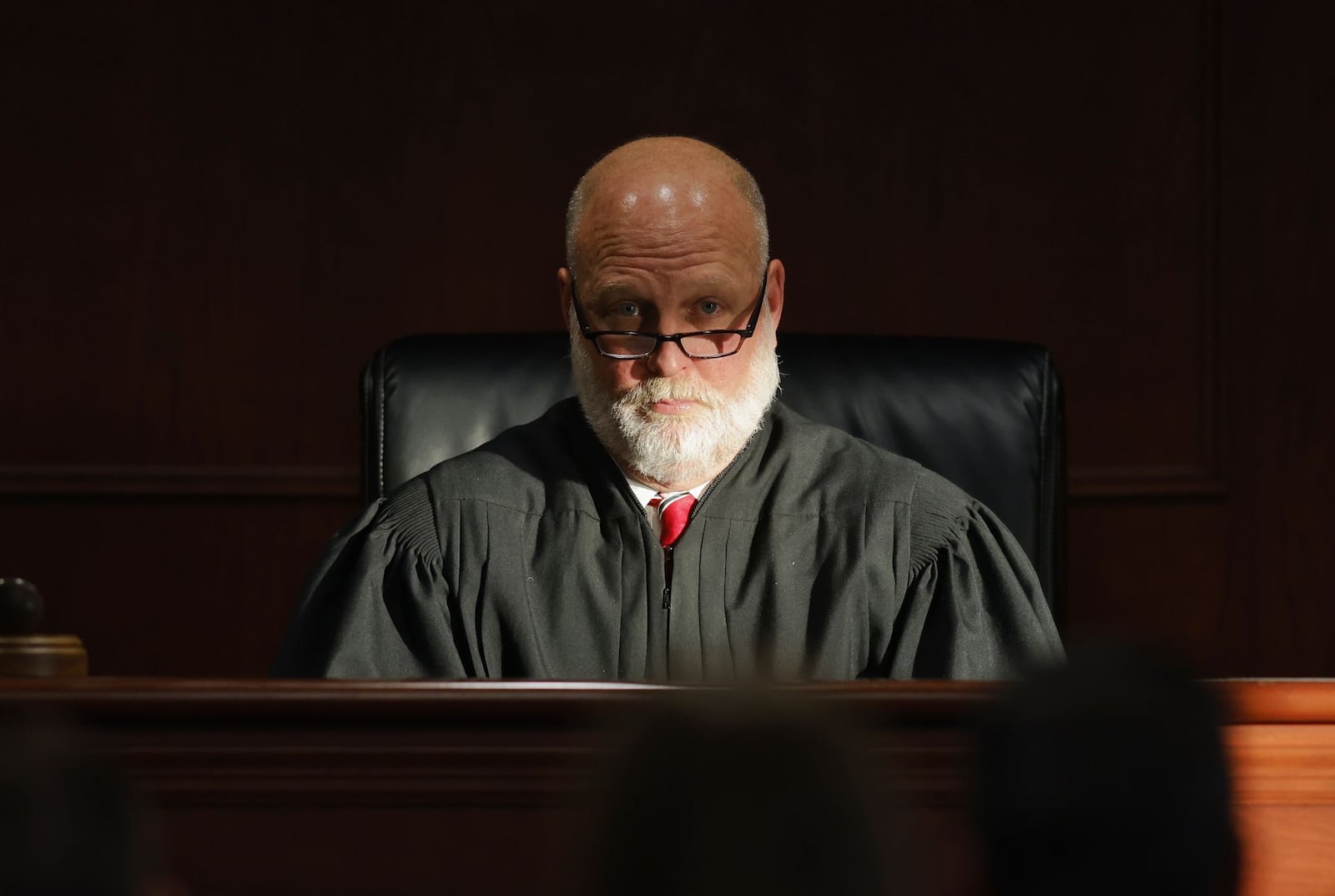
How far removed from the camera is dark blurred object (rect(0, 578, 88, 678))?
1.57m

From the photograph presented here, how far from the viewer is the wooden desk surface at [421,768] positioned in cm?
109

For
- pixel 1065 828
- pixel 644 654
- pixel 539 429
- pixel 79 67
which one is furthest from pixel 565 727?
pixel 79 67

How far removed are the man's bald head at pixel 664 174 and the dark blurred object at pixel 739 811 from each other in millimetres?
1991

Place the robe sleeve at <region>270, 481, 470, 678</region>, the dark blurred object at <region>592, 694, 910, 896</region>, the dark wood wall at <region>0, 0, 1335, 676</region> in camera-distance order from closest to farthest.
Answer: the dark blurred object at <region>592, 694, 910, 896</region>, the robe sleeve at <region>270, 481, 470, 678</region>, the dark wood wall at <region>0, 0, 1335, 676</region>

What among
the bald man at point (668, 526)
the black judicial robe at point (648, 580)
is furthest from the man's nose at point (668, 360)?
the black judicial robe at point (648, 580)

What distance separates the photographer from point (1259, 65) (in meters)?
3.13

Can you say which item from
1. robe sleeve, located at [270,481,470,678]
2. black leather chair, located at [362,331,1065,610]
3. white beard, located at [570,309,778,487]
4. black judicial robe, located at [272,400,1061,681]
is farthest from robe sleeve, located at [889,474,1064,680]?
robe sleeve, located at [270,481,470,678]

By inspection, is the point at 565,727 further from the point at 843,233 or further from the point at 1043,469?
the point at 843,233

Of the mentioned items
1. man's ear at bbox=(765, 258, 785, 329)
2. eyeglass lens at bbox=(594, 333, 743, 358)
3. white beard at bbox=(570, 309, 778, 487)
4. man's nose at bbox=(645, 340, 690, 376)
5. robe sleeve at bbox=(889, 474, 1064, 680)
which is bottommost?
robe sleeve at bbox=(889, 474, 1064, 680)

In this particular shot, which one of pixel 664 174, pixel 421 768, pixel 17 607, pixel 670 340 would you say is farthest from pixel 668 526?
→ pixel 421 768

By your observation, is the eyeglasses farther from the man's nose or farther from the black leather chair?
the black leather chair

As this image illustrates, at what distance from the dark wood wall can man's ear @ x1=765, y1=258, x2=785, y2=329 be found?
0.64 meters

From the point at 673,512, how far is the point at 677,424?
0.12 meters

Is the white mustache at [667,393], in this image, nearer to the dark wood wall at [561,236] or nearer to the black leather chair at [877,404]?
the black leather chair at [877,404]
